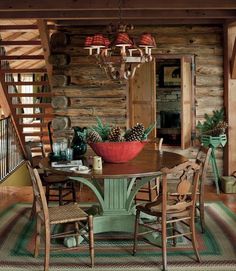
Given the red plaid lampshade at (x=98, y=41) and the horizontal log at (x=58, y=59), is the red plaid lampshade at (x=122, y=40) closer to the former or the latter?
the red plaid lampshade at (x=98, y=41)

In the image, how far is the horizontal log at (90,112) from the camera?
7234mm

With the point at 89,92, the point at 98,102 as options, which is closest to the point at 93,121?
the point at 98,102

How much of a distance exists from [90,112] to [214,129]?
1.91 metres

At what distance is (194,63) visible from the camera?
7.20 metres

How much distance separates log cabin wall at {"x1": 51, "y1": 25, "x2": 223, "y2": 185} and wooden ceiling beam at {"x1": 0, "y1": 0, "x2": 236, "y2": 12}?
1621mm

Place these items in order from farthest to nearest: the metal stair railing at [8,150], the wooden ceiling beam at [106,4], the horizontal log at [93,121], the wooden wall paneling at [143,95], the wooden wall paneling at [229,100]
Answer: the metal stair railing at [8,150], the horizontal log at [93,121], the wooden wall paneling at [143,95], the wooden wall paneling at [229,100], the wooden ceiling beam at [106,4]

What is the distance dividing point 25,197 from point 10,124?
7.85 feet

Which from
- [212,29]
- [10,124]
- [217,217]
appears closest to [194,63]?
[212,29]

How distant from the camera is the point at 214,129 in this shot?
6809 millimetres

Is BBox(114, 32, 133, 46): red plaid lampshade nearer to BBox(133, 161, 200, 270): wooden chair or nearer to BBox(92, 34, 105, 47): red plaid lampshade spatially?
BBox(92, 34, 105, 47): red plaid lampshade

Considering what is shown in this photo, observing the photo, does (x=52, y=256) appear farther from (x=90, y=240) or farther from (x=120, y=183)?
(x=120, y=183)

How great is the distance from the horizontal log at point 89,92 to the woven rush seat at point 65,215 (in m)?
3.54

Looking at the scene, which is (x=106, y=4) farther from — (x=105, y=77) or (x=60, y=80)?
(x=60, y=80)

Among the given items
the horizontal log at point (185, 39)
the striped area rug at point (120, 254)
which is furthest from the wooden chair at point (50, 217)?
the horizontal log at point (185, 39)
